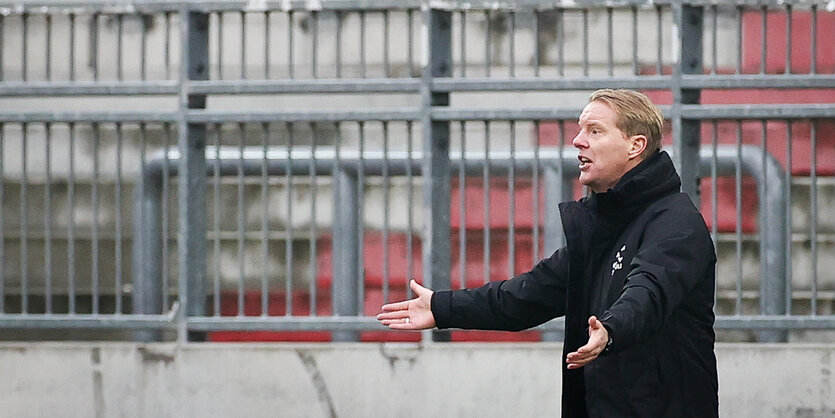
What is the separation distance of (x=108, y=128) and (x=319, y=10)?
2803 mm

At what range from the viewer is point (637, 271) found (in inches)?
150

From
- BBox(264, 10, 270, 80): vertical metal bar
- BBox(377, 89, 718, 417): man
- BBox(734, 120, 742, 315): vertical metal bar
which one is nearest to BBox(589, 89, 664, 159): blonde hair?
BBox(377, 89, 718, 417): man

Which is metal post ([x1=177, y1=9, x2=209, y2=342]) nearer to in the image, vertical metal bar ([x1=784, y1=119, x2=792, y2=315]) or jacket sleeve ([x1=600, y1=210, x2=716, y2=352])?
vertical metal bar ([x1=784, y1=119, x2=792, y2=315])

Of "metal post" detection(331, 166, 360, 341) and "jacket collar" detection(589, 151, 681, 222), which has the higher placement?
"jacket collar" detection(589, 151, 681, 222)

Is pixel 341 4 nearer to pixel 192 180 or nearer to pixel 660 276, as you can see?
pixel 192 180

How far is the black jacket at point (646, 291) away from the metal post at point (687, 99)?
7.74ft

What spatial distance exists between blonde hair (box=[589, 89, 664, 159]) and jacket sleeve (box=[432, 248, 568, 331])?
0.39m

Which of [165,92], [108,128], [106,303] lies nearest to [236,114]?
[165,92]

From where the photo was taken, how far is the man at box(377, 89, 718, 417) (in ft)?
12.7

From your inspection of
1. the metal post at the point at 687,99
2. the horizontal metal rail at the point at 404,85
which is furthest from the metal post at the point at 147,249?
the metal post at the point at 687,99

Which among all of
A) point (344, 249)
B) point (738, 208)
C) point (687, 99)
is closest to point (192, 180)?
point (344, 249)

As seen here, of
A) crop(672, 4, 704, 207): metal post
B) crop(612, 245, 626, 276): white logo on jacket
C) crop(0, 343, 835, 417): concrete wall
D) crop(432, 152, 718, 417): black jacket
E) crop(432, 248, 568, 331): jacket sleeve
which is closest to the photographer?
crop(432, 152, 718, 417): black jacket

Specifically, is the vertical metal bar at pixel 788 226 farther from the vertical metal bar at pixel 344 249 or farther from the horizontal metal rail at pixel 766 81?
the vertical metal bar at pixel 344 249

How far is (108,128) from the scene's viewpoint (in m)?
8.99
